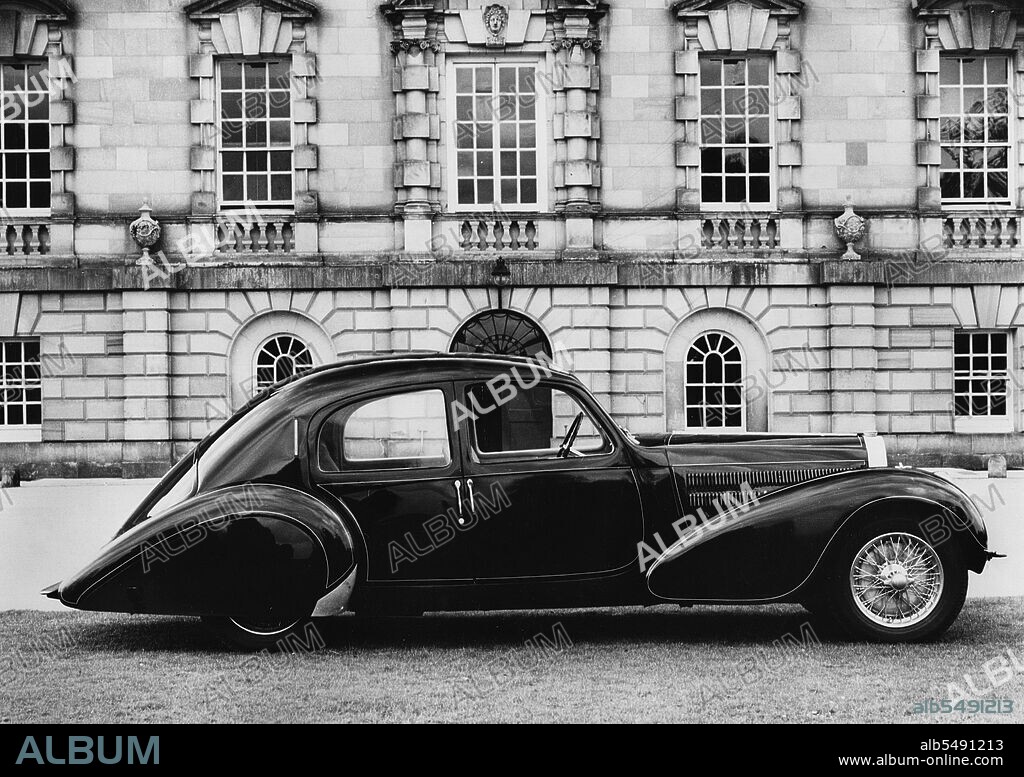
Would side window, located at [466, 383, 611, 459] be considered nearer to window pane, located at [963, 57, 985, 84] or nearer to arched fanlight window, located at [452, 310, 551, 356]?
arched fanlight window, located at [452, 310, 551, 356]

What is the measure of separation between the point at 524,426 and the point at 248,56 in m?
14.5

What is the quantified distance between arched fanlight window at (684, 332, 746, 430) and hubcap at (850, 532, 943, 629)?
12186 millimetres

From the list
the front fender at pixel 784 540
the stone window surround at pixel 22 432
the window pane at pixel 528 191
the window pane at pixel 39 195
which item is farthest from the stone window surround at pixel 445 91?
the front fender at pixel 784 540

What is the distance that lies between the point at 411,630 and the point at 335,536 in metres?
1.09

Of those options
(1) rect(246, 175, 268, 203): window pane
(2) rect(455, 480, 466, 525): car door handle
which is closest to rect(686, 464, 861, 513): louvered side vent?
(2) rect(455, 480, 466, 525): car door handle

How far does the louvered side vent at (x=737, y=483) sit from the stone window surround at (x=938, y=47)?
44.0 feet

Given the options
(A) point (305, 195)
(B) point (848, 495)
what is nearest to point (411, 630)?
(B) point (848, 495)

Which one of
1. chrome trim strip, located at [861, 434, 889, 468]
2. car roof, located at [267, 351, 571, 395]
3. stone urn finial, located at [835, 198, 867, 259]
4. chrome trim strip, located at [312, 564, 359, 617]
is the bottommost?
chrome trim strip, located at [312, 564, 359, 617]

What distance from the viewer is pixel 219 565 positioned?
21.8 ft

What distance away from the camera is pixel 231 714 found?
5.57m

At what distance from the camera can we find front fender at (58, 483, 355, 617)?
6.62 meters

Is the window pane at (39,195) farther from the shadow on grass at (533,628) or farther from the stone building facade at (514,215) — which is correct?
the shadow on grass at (533,628)

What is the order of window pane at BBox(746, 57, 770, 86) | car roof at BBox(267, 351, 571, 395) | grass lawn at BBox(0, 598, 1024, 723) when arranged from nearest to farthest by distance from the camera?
grass lawn at BBox(0, 598, 1024, 723), car roof at BBox(267, 351, 571, 395), window pane at BBox(746, 57, 770, 86)
